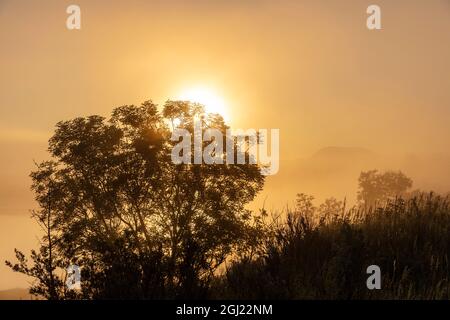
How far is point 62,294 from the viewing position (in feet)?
35.5

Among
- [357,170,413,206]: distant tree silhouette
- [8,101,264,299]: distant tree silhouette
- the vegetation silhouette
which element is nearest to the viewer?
the vegetation silhouette

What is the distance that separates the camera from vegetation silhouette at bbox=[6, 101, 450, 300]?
8.88 metres

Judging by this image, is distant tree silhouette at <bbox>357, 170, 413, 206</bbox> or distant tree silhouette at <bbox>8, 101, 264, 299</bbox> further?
distant tree silhouette at <bbox>357, 170, 413, 206</bbox>

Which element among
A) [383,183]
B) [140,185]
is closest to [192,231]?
[140,185]

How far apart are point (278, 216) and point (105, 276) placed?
149 inches

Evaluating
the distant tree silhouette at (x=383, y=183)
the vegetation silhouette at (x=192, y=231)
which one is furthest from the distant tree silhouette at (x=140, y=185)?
the distant tree silhouette at (x=383, y=183)

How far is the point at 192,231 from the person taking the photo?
107ft

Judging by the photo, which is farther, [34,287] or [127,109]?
[127,109]

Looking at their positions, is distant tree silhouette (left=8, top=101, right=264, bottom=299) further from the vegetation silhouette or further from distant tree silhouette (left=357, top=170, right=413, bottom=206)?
distant tree silhouette (left=357, top=170, right=413, bottom=206)

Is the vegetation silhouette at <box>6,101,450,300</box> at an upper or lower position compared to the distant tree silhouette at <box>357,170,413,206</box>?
upper

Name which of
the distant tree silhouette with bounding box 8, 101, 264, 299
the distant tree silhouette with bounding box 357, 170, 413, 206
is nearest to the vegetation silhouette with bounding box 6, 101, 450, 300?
the distant tree silhouette with bounding box 8, 101, 264, 299
